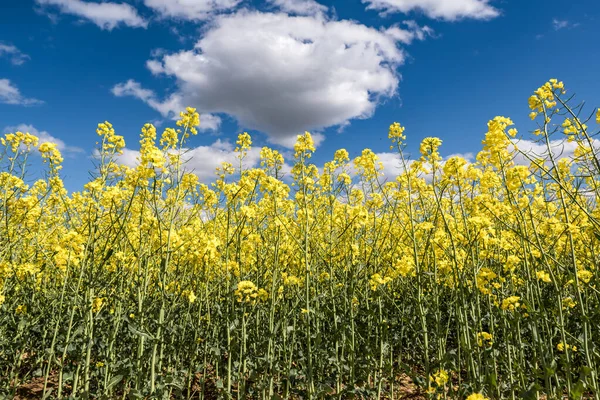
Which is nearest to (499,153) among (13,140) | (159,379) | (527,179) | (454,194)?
(527,179)

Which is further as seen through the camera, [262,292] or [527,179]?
[262,292]

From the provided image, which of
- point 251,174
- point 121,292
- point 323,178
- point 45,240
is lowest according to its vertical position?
point 121,292

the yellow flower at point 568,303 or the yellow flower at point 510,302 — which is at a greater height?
the yellow flower at point 568,303

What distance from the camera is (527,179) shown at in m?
3.64

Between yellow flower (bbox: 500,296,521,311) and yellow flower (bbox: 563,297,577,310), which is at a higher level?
yellow flower (bbox: 563,297,577,310)

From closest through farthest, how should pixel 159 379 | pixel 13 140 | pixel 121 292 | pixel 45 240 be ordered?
pixel 159 379 → pixel 121 292 → pixel 13 140 → pixel 45 240

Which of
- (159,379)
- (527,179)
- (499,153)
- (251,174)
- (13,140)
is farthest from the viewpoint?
(13,140)

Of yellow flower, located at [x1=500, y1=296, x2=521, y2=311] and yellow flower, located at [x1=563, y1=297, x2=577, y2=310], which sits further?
yellow flower, located at [x1=563, y1=297, x2=577, y2=310]

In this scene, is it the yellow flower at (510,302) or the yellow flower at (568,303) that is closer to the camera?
the yellow flower at (510,302)

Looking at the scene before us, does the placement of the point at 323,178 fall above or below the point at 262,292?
above

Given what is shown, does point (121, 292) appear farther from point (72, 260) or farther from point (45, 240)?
point (45, 240)

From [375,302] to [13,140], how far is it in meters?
5.58

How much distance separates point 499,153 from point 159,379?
4.06 meters

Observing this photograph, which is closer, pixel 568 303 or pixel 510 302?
pixel 510 302
